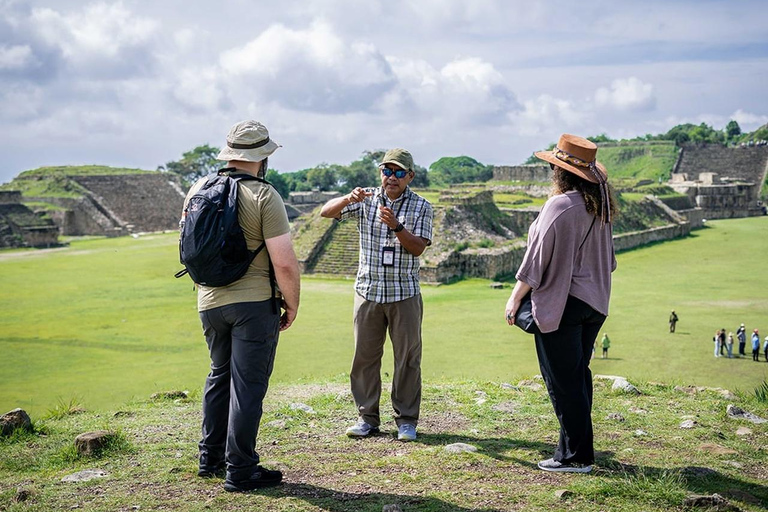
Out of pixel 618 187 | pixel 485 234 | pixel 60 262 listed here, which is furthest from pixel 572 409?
pixel 618 187

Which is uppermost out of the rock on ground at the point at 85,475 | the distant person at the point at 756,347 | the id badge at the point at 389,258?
the id badge at the point at 389,258

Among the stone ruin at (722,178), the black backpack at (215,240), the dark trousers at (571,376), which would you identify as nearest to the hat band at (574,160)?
the dark trousers at (571,376)

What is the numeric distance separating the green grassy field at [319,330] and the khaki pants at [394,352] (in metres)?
2.58

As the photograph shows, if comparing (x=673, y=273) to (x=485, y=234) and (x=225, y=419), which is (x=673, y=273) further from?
(x=225, y=419)

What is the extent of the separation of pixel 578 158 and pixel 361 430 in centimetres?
250

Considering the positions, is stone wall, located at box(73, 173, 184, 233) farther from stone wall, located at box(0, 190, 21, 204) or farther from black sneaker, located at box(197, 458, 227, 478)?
black sneaker, located at box(197, 458, 227, 478)

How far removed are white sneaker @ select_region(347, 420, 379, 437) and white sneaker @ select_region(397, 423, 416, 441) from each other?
214 mm

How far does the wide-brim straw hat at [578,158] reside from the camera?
460cm

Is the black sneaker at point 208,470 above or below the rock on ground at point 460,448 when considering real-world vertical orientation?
above

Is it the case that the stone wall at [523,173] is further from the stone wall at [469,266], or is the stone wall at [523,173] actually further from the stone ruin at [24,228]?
the stone ruin at [24,228]

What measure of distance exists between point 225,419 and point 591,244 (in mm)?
2477

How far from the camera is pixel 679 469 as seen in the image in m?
4.66

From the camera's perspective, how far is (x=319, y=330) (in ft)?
49.8

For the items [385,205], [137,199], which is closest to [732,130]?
[137,199]
